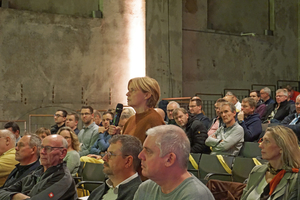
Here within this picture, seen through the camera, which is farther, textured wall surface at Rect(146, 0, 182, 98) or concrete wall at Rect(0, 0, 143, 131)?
textured wall surface at Rect(146, 0, 182, 98)

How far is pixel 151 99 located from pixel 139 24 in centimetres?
776

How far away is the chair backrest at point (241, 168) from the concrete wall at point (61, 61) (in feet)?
19.4

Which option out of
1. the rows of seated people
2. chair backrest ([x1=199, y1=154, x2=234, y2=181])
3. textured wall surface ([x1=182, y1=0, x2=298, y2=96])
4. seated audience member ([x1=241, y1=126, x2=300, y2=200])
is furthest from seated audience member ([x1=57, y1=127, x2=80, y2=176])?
textured wall surface ([x1=182, y1=0, x2=298, y2=96])

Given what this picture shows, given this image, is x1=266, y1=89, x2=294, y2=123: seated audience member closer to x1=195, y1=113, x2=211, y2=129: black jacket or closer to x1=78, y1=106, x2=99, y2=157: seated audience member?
x1=195, y1=113, x2=211, y2=129: black jacket

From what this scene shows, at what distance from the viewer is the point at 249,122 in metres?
5.36

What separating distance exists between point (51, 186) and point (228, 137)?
2393mm

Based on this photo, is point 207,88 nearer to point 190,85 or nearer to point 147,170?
point 190,85

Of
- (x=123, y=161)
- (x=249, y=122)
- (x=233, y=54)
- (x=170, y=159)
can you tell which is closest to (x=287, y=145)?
(x=123, y=161)

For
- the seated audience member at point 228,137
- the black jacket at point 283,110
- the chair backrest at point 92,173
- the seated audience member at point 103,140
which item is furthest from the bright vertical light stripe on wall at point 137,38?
the chair backrest at point 92,173

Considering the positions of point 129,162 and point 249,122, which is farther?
point 249,122

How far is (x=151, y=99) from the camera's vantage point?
8.54 feet

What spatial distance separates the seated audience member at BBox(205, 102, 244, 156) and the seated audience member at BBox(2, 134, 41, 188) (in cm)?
209

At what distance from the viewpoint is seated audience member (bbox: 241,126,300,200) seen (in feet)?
8.65

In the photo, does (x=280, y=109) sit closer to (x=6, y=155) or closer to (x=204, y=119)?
(x=204, y=119)
